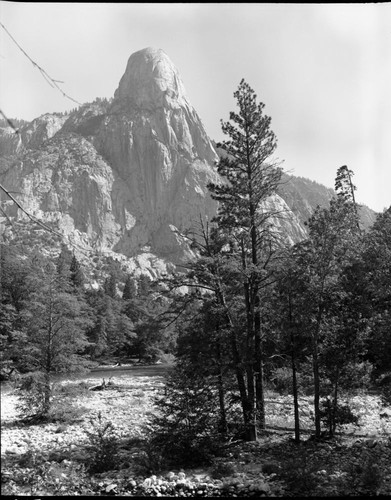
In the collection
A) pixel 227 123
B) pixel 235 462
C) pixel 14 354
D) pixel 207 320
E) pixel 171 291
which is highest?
pixel 227 123

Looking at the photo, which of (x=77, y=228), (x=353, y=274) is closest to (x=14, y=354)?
(x=353, y=274)

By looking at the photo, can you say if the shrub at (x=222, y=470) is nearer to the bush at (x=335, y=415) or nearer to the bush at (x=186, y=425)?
the bush at (x=186, y=425)

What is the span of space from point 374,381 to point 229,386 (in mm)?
5565

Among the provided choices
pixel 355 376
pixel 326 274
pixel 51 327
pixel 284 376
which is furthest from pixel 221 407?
pixel 51 327

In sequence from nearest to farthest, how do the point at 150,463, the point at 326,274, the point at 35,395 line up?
1. the point at 150,463
2. the point at 326,274
3. the point at 35,395

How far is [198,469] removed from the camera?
34.6ft

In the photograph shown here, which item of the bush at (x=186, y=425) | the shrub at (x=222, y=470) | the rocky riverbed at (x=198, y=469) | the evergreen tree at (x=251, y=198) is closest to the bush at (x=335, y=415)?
the rocky riverbed at (x=198, y=469)

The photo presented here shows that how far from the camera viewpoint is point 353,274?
15.1 meters

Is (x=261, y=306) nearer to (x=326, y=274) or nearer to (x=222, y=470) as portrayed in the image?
(x=326, y=274)

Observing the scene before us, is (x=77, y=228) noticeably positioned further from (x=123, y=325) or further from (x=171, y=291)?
(x=171, y=291)

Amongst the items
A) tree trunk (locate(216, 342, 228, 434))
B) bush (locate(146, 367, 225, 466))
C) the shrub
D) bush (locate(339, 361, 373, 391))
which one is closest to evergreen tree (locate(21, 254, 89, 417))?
bush (locate(146, 367, 225, 466))

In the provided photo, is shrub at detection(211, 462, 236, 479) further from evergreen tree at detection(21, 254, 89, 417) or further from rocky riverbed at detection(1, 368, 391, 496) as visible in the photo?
evergreen tree at detection(21, 254, 89, 417)

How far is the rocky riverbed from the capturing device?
806 cm

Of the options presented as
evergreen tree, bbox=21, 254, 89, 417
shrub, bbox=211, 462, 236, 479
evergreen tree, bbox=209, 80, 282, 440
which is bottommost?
shrub, bbox=211, 462, 236, 479
